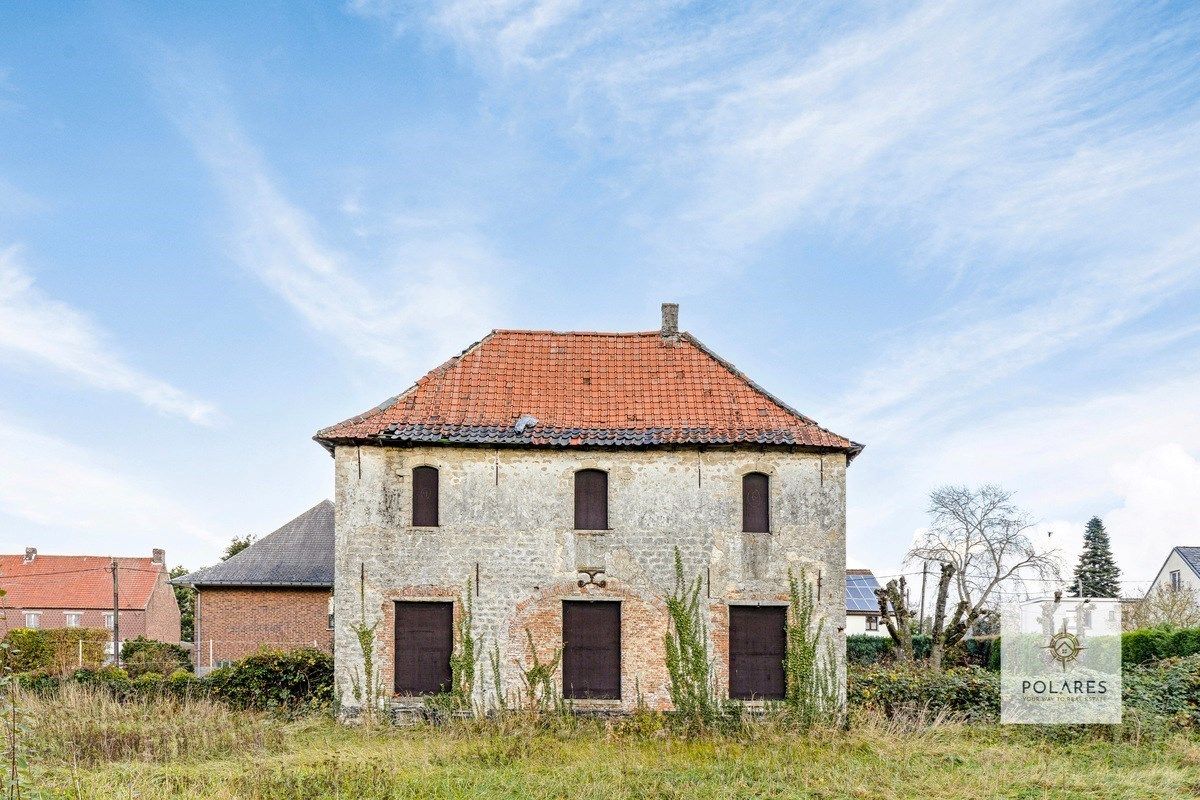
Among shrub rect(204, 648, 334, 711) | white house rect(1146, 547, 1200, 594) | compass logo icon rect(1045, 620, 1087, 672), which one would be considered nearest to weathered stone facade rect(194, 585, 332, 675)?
shrub rect(204, 648, 334, 711)

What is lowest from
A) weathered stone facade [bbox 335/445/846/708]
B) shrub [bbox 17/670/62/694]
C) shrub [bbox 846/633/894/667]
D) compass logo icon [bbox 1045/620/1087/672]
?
shrub [bbox 846/633/894/667]

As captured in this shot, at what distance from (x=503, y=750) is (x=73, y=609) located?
4638 cm

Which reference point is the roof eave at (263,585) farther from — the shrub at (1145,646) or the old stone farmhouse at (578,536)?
the shrub at (1145,646)

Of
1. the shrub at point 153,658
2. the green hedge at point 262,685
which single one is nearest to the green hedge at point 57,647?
the shrub at point 153,658

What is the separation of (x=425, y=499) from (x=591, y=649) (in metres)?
4.37

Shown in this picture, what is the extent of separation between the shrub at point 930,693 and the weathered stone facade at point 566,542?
128cm

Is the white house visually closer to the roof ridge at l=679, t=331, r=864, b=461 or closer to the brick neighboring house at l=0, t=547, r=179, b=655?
the roof ridge at l=679, t=331, r=864, b=461

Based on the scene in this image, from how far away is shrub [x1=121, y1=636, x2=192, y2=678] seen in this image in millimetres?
28969

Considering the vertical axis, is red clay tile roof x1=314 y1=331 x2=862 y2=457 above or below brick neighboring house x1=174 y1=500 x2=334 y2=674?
above

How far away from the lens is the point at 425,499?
18359 mm

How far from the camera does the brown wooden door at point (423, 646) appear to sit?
58.0 ft

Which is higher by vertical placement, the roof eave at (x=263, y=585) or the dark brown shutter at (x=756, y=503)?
the dark brown shutter at (x=756, y=503)

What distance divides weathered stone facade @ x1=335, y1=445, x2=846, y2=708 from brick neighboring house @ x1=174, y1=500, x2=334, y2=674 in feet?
35.6

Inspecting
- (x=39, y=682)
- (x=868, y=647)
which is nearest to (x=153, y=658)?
(x=39, y=682)
